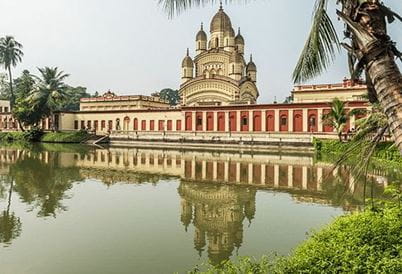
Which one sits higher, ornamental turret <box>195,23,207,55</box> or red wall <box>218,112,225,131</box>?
ornamental turret <box>195,23,207,55</box>

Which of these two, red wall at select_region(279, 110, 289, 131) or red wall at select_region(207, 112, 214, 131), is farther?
red wall at select_region(207, 112, 214, 131)

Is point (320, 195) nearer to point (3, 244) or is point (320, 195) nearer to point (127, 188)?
point (127, 188)

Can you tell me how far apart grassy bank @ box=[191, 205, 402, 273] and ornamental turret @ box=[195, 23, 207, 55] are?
53642 millimetres

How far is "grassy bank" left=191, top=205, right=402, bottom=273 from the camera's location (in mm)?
4488

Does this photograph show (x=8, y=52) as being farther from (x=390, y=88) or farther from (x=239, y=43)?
(x=390, y=88)

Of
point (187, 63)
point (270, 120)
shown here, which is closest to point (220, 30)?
point (187, 63)

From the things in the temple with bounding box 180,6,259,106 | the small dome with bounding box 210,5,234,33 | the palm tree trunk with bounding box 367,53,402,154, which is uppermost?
the small dome with bounding box 210,5,234,33

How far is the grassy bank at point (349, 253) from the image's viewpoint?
4.49 metres

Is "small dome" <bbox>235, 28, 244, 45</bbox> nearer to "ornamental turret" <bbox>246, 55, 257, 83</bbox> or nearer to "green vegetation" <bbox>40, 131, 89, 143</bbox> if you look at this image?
"ornamental turret" <bbox>246, 55, 257, 83</bbox>

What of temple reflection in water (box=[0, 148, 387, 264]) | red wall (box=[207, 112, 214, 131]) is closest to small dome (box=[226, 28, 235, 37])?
red wall (box=[207, 112, 214, 131])

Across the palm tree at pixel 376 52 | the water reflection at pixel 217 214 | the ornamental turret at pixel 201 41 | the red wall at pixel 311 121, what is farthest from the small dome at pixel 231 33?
the palm tree at pixel 376 52

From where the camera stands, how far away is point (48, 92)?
48219 millimetres

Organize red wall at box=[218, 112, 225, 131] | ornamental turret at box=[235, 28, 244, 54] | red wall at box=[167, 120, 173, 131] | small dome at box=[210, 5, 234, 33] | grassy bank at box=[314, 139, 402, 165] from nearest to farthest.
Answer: grassy bank at box=[314, 139, 402, 165], red wall at box=[218, 112, 225, 131], red wall at box=[167, 120, 173, 131], small dome at box=[210, 5, 234, 33], ornamental turret at box=[235, 28, 244, 54]

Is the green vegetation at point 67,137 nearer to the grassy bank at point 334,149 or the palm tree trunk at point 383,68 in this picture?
the grassy bank at point 334,149
